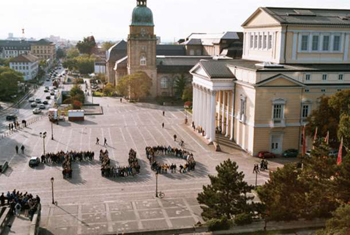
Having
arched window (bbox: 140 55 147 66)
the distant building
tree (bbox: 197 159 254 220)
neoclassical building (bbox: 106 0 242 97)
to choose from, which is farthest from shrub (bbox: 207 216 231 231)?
the distant building

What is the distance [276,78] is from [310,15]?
15.6 meters

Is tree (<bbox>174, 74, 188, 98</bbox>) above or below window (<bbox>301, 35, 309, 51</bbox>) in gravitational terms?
below

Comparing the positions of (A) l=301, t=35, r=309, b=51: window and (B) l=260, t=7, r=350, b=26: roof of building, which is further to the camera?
(A) l=301, t=35, r=309, b=51: window

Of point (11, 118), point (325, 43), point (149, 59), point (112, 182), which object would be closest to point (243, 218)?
point (112, 182)

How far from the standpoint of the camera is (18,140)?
59.2 m

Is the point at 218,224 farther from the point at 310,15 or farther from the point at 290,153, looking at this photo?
the point at 310,15

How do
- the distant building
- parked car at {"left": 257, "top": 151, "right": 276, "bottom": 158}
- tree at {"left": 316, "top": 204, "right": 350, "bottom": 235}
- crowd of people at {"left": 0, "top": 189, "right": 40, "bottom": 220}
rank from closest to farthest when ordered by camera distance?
tree at {"left": 316, "top": 204, "right": 350, "bottom": 235} → crowd of people at {"left": 0, "top": 189, "right": 40, "bottom": 220} → parked car at {"left": 257, "top": 151, "right": 276, "bottom": 158} → the distant building

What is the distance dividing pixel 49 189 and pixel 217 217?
1813 centimetres

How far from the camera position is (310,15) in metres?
60.2

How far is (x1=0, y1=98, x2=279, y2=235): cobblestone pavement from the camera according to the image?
107 feet

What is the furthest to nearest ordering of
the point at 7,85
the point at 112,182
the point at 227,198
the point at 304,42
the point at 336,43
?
the point at 7,85 < the point at 336,43 < the point at 304,42 < the point at 112,182 < the point at 227,198

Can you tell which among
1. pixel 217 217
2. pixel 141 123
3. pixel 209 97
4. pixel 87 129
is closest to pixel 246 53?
pixel 209 97

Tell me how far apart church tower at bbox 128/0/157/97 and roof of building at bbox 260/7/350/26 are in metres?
47.2

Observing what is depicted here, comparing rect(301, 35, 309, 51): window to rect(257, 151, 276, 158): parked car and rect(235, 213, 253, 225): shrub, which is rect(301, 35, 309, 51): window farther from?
rect(235, 213, 253, 225): shrub
